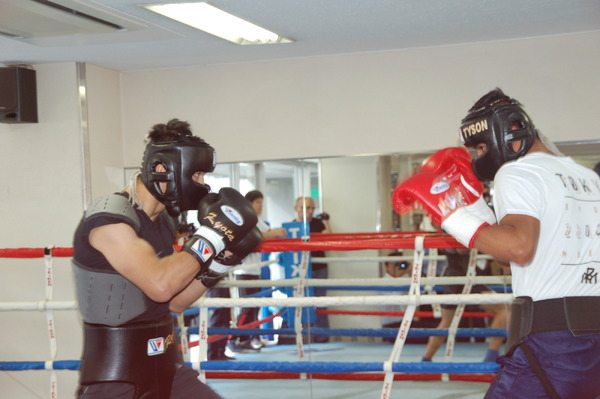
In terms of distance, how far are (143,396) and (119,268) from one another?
401 millimetres

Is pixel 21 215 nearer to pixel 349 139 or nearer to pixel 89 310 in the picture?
pixel 349 139

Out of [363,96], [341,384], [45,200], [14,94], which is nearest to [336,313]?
[341,384]

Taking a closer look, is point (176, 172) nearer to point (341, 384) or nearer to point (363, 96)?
point (363, 96)

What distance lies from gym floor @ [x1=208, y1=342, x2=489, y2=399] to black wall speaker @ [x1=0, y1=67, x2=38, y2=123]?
206 centimetres

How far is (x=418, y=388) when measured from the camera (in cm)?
440

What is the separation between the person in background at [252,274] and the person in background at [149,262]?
7.73 feet

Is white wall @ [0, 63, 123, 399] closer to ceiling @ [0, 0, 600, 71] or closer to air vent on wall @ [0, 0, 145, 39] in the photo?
ceiling @ [0, 0, 600, 71]

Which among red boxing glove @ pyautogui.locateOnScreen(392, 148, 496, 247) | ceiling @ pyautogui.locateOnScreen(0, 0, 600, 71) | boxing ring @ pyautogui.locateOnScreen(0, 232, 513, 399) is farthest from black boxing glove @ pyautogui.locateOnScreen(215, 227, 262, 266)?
ceiling @ pyautogui.locateOnScreen(0, 0, 600, 71)

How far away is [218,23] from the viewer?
3.68 meters

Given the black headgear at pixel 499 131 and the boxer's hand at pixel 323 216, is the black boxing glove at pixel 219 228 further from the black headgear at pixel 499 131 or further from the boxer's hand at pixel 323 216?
the boxer's hand at pixel 323 216

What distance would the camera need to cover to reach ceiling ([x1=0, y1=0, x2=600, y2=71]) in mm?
3348

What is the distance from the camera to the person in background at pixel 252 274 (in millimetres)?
4668

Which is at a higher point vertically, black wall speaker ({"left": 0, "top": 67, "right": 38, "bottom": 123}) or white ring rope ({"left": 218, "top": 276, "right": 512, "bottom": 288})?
black wall speaker ({"left": 0, "top": 67, "right": 38, "bottom": 123})

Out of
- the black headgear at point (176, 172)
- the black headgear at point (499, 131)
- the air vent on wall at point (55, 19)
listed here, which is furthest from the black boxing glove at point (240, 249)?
the air vent on wall at point (55, 19)
